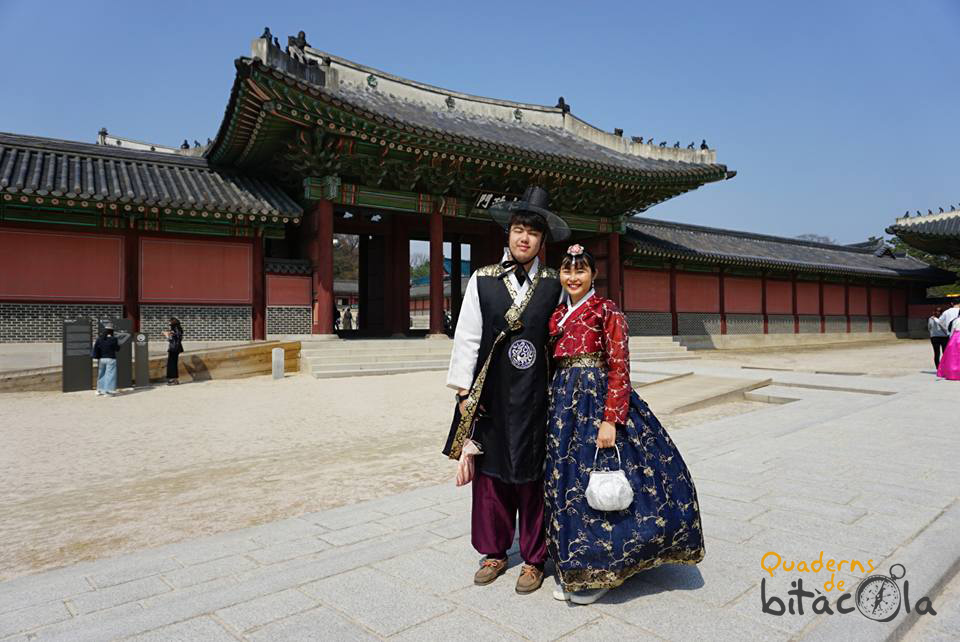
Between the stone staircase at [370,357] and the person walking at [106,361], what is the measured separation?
320 cm

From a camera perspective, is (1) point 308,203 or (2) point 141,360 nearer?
(2) point 141,360

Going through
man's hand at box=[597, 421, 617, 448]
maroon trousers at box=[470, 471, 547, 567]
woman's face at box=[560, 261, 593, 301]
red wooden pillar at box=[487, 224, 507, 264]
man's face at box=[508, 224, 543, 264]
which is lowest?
maroon trousers at box=[470, 471, 547, 567]

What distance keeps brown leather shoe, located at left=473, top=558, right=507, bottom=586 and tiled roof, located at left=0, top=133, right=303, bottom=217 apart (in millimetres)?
10577

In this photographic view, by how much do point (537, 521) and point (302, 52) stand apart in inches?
550

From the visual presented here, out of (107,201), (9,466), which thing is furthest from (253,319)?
(9,466)

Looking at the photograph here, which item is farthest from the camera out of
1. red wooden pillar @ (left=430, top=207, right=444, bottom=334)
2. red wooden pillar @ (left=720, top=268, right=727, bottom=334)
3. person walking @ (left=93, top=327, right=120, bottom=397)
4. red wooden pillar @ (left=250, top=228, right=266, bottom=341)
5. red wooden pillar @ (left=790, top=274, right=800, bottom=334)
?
red wooden pillar @ (left=790, top=274, right=800, bottom=334)

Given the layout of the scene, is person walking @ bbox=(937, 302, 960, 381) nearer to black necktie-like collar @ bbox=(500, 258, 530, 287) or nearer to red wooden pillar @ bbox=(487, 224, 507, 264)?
red wooden pillar @ bbox=(487, 224, 507, 264)

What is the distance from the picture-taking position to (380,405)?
317 inches

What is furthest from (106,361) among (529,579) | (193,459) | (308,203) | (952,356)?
(952,356)

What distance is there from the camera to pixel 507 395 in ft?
7.99

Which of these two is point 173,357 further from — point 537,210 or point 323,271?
point 537,210

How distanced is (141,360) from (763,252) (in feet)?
74.2

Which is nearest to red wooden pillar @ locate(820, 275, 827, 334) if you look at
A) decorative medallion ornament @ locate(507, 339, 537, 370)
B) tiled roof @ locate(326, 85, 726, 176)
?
tiled roof @ locate(326, 85, 726, 176)

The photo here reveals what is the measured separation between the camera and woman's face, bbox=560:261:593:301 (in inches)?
95.1
